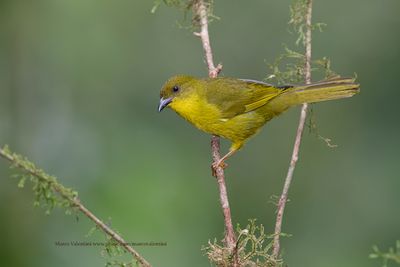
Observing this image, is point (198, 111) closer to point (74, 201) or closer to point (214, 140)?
point (214, 140)

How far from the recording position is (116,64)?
688cm

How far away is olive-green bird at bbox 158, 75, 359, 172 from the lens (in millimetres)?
5195

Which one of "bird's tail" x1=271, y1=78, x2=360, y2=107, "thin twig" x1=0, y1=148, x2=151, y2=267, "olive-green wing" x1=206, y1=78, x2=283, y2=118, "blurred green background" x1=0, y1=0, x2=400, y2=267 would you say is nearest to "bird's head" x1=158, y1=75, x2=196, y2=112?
"olive-green wing" x1=206, y1=78, x2=283, y2=118

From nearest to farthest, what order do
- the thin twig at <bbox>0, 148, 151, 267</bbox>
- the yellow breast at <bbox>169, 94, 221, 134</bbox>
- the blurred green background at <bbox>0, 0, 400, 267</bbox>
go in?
1. the thin twig at <bbox>0, 148, 151, 267</bbox>
2. the blurred green background at <bbox>0, 0, 400, 267</bbox>
3. the yellow breast at <bbox>169, 94, 221, 134</bbox>

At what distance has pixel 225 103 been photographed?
17.4ft

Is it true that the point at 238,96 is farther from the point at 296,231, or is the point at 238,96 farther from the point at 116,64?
the point at 116,64

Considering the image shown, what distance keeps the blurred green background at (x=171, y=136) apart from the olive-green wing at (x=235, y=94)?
2.24 ft

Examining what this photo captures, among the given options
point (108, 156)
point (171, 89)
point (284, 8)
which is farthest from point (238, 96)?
point (284, 8)

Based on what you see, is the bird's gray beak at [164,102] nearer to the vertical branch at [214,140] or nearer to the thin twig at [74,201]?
the vertical branch at [214,140]

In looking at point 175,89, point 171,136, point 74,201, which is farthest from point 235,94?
point 74,201

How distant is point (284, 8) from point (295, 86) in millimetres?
2142

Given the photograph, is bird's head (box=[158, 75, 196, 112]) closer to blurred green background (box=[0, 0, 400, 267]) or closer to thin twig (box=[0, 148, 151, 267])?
blurred green background (box=[0, 0, 400, 267])

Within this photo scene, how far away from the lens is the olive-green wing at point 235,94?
17.2 ft

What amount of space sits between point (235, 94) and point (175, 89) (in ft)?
1.55
